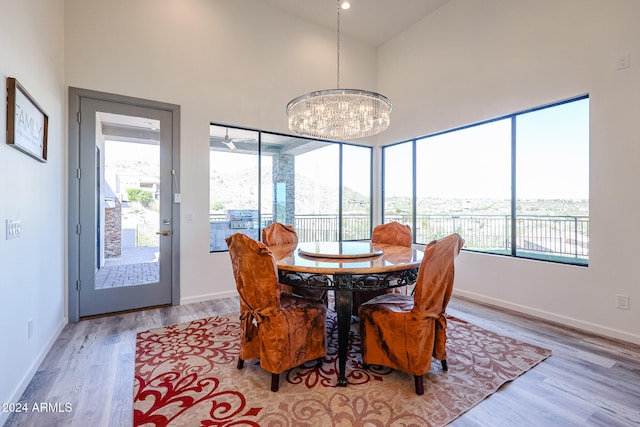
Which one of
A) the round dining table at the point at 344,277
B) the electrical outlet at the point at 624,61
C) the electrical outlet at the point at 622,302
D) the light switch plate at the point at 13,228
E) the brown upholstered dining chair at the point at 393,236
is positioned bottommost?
the electrical outlet at the point at 622,302

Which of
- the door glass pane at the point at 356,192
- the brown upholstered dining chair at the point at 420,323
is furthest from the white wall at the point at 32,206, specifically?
the door glass pane at the point at 356,192

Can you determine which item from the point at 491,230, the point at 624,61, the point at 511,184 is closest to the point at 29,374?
the point at 491,230

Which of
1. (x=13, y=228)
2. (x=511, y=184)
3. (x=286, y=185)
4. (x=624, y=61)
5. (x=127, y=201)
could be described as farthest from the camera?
(x=286, y=185)

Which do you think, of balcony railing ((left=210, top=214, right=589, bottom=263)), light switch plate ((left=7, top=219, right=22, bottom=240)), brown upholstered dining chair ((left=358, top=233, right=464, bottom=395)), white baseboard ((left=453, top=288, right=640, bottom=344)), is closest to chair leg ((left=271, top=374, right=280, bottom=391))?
brown upholstered dining chair ((left=358, top=233, right=464, bottom=395))

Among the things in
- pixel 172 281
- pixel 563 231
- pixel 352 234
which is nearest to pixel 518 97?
pixel 563 231

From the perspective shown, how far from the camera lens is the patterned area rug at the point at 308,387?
1717 millimetres

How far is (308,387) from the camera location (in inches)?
79.0

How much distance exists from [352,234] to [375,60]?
3173 mm

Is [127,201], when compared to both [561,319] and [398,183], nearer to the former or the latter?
[398,183]

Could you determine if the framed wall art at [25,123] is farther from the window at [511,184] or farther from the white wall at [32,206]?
the window at [511,184]

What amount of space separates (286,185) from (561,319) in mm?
3747

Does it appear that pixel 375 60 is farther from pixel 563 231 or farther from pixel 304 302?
pixel 304 302

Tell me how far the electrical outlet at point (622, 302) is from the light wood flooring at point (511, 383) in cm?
31

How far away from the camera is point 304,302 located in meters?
2.24
